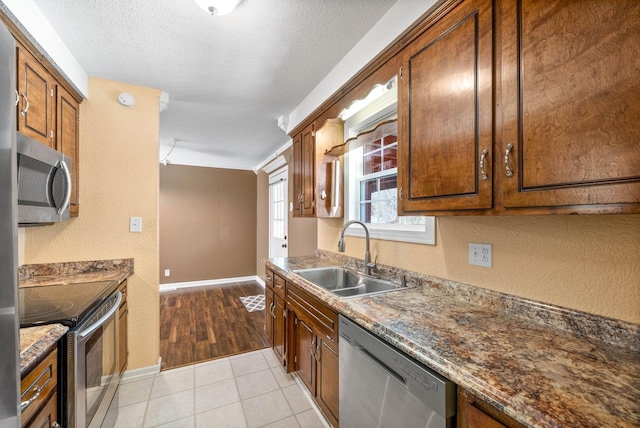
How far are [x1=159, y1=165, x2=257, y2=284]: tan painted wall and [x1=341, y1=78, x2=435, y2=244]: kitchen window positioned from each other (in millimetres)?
3556

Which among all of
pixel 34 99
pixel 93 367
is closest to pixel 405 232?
pixel 93 367

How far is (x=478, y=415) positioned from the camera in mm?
739

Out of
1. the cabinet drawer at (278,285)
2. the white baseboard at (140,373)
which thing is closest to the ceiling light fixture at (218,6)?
the cabinet drawer at (278,285)

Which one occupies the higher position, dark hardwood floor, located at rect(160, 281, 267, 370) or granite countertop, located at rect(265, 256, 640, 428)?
granite countertop, located at rect(265, 256, 640, 428)

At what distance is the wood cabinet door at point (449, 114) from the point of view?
3.34ft

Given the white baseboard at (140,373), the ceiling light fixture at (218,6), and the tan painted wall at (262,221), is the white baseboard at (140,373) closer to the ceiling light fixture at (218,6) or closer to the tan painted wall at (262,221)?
the ceiling light fixture at (218,6)

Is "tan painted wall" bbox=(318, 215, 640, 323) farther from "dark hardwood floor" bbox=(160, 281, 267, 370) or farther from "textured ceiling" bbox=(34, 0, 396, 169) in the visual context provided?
"dark hardwood floor" bbox=(160, 281, 267, 370)

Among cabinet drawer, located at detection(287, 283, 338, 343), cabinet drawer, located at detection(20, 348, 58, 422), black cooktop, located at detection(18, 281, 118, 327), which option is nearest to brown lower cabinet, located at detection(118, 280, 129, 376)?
black cooktop, located at detection(18, 281, 118, 327)

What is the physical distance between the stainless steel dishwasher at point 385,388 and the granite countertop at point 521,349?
0.18 feet

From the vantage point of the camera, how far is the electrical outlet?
50.6 inches

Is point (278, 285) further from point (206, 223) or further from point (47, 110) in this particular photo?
point (206, 223)

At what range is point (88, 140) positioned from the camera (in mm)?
2164

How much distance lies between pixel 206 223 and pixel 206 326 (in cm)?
242

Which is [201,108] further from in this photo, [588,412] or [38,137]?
[588,412]
